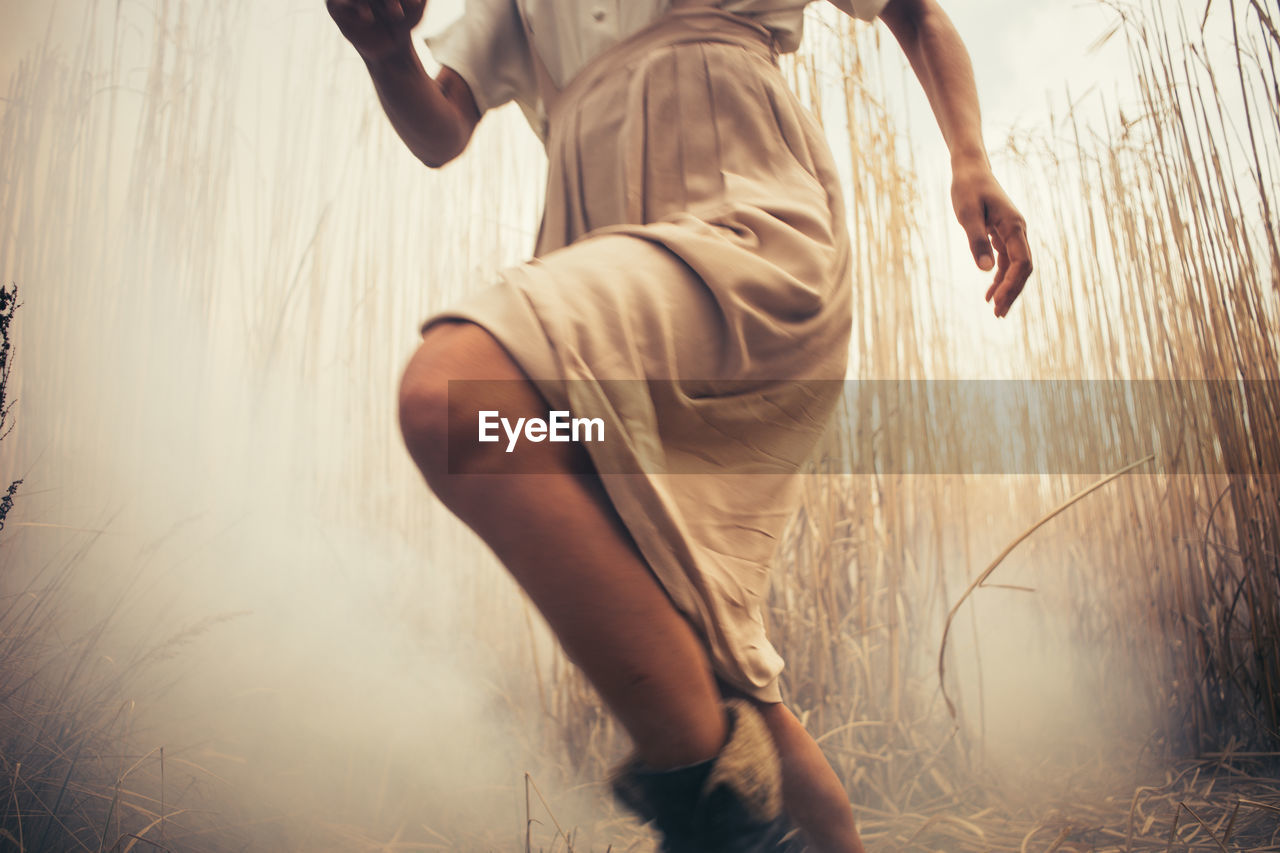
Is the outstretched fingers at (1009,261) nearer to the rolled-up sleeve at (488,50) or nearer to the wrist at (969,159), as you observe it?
A: the wrist at (969,159)

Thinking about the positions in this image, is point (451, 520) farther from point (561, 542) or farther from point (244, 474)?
point (561, 542)

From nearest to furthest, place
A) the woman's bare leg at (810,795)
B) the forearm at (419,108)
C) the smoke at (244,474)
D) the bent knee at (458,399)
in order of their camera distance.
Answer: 1. the bent knee at (458,399)
2. the woman's bare leg at (810,795)
3. the forearm at (419,108)
4. the smoke at (244,474)

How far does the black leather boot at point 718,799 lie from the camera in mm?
420

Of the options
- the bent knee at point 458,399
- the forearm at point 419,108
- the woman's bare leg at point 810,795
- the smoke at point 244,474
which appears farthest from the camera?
the smoke at point 244,474

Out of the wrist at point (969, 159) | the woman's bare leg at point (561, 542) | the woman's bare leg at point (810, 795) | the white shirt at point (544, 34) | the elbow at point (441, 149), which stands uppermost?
the white shirt at point (544, 34)

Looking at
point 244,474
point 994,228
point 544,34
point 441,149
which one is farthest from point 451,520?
point 994,228

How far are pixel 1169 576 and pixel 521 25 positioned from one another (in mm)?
1237

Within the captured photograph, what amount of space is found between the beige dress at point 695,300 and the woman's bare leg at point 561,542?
18mm

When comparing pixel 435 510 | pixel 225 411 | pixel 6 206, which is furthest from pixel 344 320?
pixel 6 206

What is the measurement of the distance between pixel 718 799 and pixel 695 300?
0.31 meters

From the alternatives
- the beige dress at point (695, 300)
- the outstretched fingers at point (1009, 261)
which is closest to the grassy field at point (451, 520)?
the outstretched fingers at point (1009, 261)

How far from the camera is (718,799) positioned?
0.42 m

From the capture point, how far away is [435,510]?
1062mm

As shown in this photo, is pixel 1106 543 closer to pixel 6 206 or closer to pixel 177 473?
pixel 177 473
